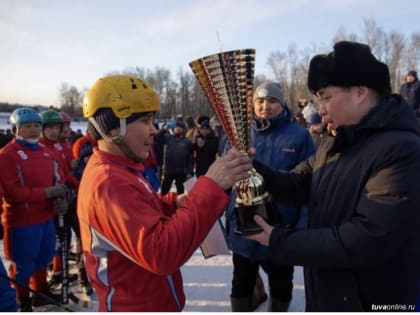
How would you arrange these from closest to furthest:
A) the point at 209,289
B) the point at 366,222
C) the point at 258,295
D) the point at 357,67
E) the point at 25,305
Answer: the point at 366,222, the point at 357,67, the point at 25,305, the point at 258,295, the point at 209,289

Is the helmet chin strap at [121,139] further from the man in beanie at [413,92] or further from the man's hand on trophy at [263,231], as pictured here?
the man in beanie at [413,92]

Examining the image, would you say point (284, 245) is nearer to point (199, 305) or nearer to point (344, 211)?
point (344, 211)

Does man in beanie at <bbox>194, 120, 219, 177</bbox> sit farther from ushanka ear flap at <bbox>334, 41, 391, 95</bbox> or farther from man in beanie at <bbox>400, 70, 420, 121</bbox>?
ushanka ear flap at <bbox>334, 41, 391, 95</bbox>

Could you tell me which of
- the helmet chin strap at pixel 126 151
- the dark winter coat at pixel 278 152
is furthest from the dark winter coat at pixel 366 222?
the dark winter coat at pixel 278 152

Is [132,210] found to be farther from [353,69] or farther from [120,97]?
[353,69]

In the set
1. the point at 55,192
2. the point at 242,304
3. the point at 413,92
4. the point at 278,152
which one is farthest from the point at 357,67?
the point at 413,92

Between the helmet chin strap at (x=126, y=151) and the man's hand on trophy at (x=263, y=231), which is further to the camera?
the helmet chin strap at (x=126, y=151)

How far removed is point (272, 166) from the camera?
3301 mm

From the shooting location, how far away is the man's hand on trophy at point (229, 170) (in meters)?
1.53

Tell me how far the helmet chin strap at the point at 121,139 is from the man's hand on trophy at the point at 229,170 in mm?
461

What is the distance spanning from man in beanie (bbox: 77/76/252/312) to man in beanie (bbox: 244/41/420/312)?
34 cm

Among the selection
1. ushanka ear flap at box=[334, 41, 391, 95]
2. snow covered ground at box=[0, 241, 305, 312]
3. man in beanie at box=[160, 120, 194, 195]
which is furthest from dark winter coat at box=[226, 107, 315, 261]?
man in beanie at box=[160, 120, 194, 195]

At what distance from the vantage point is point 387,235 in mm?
1431

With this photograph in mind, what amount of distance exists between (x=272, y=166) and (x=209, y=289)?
6.76 feet
